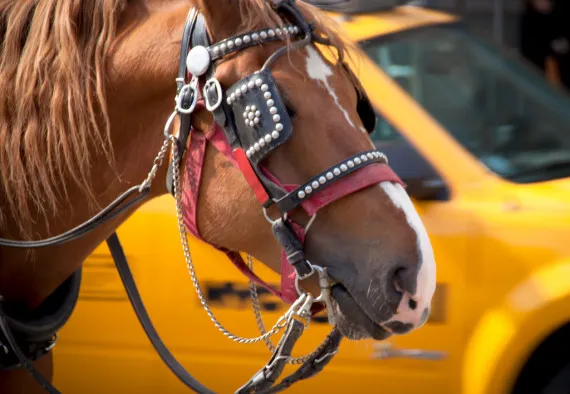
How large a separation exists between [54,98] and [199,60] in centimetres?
37

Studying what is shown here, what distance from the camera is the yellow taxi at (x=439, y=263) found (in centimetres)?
329

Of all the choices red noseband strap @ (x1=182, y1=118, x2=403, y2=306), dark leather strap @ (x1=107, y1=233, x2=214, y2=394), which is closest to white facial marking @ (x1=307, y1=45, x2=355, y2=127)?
red noseband strap @ (x1=182, y1=118, x2=403, y2=306)

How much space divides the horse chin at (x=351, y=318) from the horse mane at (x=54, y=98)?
65cm

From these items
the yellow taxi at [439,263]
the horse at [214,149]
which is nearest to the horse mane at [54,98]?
the horse at [214,149]

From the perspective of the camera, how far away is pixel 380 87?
3592 mm

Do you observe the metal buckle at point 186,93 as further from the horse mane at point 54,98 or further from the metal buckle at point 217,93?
the horse mane at point 54,98

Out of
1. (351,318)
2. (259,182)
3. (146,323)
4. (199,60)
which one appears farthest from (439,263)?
(199,60)

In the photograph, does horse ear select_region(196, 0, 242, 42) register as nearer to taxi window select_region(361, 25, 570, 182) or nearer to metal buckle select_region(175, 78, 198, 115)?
metal buckle select_region(175, 78, 198, 115)

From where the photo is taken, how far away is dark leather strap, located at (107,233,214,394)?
97.6 inches

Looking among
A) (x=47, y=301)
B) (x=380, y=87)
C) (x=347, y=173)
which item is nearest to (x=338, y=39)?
(x=347, y=173)

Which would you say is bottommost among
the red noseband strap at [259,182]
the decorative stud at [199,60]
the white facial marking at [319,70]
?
the red noseband strap at [259,182]

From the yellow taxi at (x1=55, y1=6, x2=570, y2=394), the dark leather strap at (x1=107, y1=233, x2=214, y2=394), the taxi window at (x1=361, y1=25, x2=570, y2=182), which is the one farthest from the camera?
the taxi window at (x1=361, y1=25, x2=570, y2=182)

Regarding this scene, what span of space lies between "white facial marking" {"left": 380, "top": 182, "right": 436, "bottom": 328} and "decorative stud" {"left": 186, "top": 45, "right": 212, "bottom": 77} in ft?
1.54

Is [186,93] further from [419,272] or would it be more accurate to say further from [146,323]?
[146,323]
